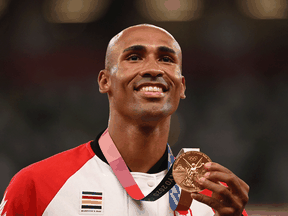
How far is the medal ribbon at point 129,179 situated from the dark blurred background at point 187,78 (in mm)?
3398

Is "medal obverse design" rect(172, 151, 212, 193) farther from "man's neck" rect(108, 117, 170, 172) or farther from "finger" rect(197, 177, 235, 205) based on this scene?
"man's neck" rect(108, 117, 170, 172)

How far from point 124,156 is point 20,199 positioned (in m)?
0.67

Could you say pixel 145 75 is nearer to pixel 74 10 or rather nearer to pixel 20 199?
pixel 20 199

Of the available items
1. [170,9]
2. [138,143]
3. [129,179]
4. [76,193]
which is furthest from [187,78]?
[76,193]

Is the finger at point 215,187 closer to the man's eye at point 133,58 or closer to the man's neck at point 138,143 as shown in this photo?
the man's neck at point 138,143

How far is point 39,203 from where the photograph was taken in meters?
1.69

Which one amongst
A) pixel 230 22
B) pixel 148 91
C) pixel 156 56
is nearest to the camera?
pixel 148 91

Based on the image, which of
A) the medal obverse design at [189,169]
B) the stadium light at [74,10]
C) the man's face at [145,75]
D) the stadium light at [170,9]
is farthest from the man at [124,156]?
the stadium light at [74,10]

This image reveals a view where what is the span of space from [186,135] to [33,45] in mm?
3256

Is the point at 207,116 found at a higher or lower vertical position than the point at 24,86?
lower

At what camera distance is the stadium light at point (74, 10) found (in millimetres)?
4859

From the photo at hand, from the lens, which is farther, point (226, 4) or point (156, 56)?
point (226, 4)

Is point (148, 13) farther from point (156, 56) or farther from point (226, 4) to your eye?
point (156, 56)

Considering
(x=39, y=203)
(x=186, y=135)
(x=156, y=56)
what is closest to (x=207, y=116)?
(x=186, y=135)
